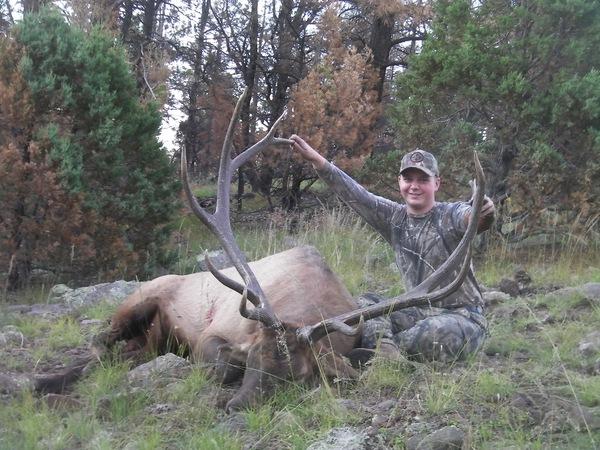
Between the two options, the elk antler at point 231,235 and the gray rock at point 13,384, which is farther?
the gray rock at point 13,384

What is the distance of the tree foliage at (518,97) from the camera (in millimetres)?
8202

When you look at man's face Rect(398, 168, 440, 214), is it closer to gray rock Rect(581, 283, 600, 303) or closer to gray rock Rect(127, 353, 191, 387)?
gray rock Rect(581, 283, 600, 303)

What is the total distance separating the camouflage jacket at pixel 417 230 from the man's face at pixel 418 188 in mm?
59

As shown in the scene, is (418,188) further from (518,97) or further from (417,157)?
(518,97)

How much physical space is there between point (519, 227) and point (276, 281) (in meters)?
4.70

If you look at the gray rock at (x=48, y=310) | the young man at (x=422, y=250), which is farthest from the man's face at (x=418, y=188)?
the gray rock at (x=48, y=310)

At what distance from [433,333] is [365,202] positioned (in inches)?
48.9

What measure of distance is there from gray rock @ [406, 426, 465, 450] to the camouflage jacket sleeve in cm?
219

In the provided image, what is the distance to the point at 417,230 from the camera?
4.89 metres

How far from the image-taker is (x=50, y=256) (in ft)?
26.6

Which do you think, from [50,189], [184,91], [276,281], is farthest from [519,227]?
[184,91]

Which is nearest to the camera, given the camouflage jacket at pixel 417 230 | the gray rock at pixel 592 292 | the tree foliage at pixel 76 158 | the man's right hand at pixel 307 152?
the camouflage jacket at pixel 417 230

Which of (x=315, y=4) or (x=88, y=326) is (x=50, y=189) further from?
(x=315, y=4)

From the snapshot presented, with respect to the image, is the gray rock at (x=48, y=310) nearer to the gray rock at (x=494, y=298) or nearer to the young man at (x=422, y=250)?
the young man at (x=422, y=250)
